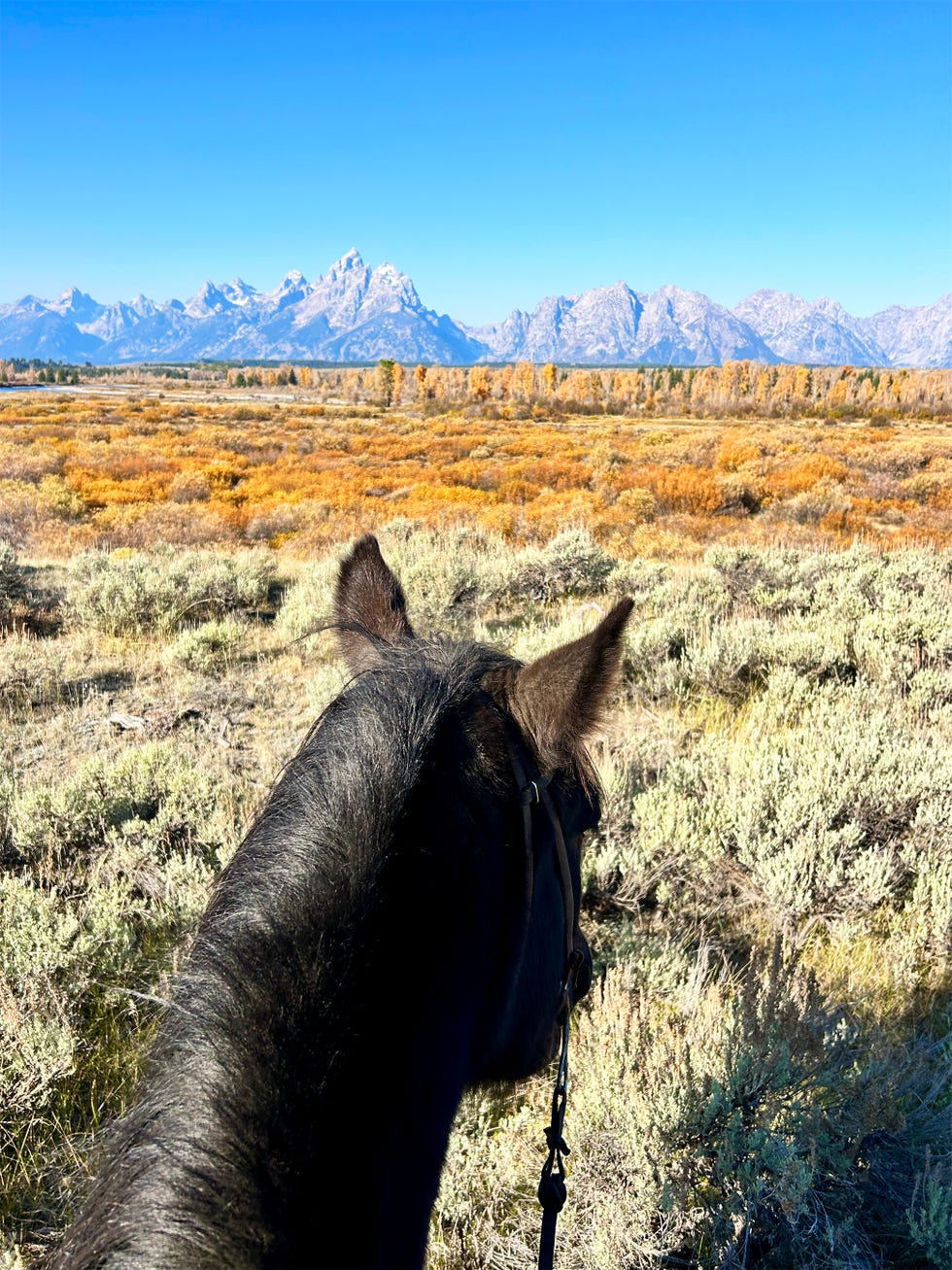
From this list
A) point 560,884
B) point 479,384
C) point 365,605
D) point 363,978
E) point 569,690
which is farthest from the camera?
point 479,384

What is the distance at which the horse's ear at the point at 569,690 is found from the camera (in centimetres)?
106

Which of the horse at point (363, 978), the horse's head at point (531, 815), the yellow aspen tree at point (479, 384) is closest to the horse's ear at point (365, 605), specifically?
the horse's head at point (531, 815)

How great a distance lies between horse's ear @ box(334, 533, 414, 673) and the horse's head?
0.29ft

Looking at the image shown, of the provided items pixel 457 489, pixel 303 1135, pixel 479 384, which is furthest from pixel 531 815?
pixel 479 384

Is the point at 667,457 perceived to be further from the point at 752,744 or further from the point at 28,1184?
the point at 28,1184

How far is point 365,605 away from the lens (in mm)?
1492

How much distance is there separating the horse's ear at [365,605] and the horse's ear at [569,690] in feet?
1.24

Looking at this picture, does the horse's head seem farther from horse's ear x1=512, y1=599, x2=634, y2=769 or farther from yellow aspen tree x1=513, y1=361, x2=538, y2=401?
yellow aspen tree x1=513, y1=361, x2=538, y2=401

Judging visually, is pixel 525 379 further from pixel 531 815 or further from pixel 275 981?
pixel 275 981

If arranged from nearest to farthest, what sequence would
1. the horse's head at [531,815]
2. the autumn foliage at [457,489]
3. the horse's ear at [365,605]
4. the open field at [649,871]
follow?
the horse's head at [531,815], the horse's ear at [365,605], the open field at [649,871], the autumn foliage at [457,489]

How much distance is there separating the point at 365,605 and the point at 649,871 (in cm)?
217

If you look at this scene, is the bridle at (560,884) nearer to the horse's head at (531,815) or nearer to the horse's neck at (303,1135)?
the horse's head at (531,815)

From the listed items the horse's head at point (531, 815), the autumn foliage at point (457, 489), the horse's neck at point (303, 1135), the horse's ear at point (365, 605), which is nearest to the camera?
the horse's neck at point (303, 1135)

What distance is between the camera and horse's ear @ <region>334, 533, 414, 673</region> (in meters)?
1.44
